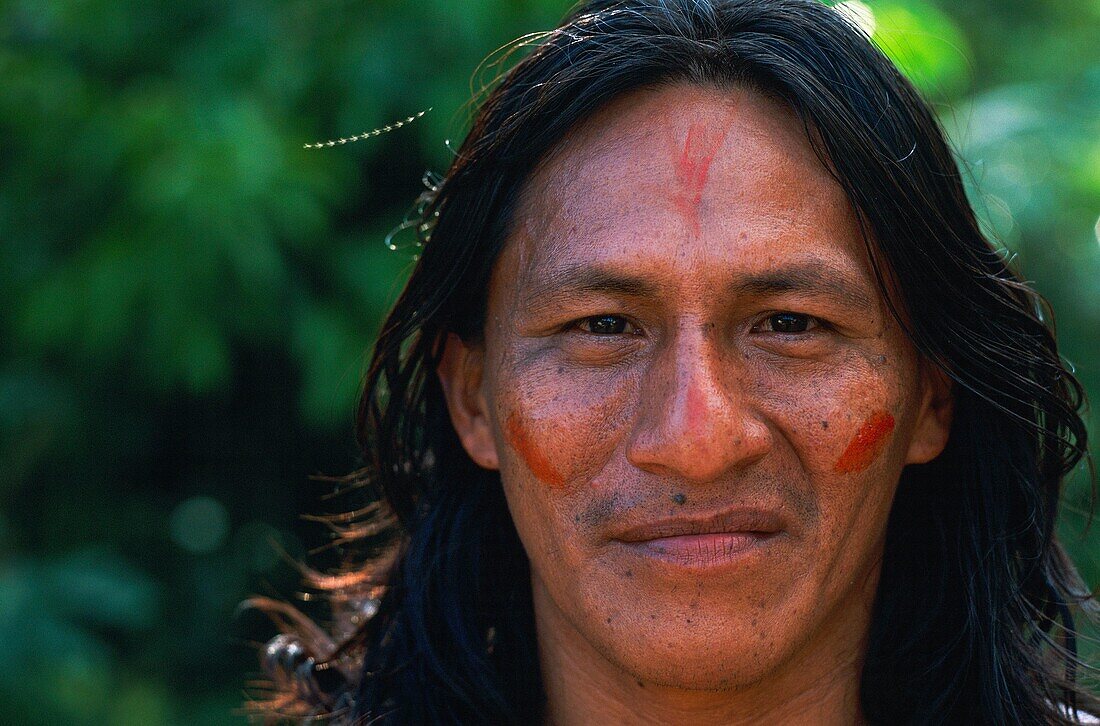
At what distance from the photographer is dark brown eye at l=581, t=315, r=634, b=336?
7.25ft

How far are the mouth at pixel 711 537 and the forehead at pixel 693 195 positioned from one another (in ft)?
1.26

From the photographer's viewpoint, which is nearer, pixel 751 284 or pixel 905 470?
pixel 751 284

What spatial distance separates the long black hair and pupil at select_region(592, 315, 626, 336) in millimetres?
284

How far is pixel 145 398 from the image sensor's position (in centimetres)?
459

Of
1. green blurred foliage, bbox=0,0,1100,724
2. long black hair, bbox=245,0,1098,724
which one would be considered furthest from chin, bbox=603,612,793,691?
green blurred foliage, bbox=0,0,1100,724

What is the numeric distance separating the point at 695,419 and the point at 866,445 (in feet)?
1.07

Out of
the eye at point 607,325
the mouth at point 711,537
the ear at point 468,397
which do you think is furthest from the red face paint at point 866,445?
the ear at point 468,397

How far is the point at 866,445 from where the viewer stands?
85.0 inches

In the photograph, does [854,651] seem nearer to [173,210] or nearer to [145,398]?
[173,210]

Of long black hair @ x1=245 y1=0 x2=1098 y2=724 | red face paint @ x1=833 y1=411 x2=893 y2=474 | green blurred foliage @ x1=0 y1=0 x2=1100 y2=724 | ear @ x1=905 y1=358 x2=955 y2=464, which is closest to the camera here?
red face paint @ x1=833 y1=411 x2=893 y2=474

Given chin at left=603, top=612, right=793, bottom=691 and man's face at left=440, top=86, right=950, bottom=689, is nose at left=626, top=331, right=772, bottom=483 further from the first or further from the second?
chin at left=603, top=612, right=793, bottom=691

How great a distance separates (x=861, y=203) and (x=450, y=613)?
117cm

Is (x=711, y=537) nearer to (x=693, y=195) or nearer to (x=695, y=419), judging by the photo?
(x=695, y=419)

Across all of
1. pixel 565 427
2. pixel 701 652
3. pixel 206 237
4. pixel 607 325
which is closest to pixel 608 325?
pixel 607 325
